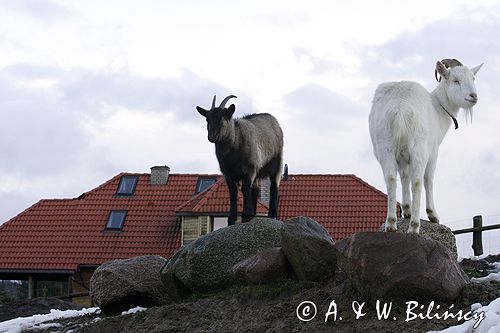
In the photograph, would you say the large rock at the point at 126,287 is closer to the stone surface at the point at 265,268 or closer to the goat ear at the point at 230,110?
the stone surface at the point at 265,268

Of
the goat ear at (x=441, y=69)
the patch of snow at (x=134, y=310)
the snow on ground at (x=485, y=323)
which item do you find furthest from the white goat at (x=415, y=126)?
the patch of snow at (x=134, y=310)

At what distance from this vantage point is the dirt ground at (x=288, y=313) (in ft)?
34.0

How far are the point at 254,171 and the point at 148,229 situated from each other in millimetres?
21846

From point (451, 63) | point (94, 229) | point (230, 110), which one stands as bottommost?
point (94, 229)

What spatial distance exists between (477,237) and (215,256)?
6095mm

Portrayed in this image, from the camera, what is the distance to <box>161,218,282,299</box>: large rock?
1377 centimetres

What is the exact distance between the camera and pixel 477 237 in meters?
18.1

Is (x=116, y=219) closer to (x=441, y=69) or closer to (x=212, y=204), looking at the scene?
(x=212, y=204)

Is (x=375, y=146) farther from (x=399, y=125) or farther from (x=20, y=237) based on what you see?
(x=20, y=237)

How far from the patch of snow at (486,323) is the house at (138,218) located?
25.0 m

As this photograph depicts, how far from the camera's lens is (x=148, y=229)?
37.9m

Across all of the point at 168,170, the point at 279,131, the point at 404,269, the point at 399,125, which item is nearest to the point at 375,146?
the point at 399,125

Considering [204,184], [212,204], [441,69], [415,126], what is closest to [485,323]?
[415,126]

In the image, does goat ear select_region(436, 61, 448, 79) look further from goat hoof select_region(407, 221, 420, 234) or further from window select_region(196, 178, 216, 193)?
window select_region(196, 178, 216, 193)
